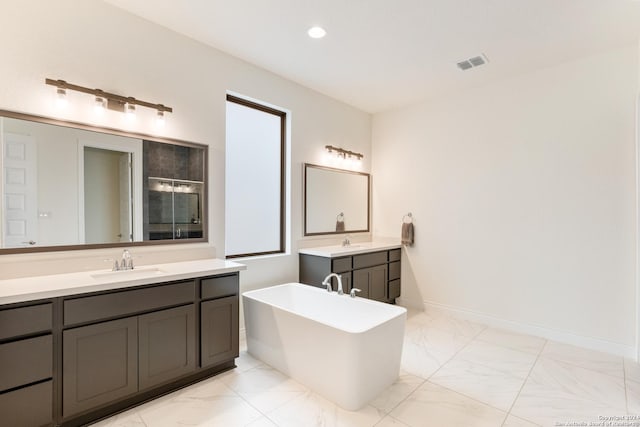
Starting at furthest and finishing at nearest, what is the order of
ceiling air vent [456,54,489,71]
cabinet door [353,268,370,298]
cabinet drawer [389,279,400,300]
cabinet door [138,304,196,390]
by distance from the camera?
cabinet drawer [389,279,400,300], cabinet door [353,268,370,298], ceiling air vent [456,54,489,71], cabinet door [138,304,196,390]

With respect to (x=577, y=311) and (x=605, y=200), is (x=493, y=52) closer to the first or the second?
(x=605, y=200)

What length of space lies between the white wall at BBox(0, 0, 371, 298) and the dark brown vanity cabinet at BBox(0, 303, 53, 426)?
53 centimetres

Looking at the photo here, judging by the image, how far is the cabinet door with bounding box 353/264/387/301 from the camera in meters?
3.86

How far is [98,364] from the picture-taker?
6.39ft

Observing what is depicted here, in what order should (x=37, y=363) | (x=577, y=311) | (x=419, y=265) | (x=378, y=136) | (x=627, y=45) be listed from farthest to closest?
(x=378, y=136) → (x=419, y=265) → (x=577, y=311) → (x=627, y=45) → (x=37, y=363)

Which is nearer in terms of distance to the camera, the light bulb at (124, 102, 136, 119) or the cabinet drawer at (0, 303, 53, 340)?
the cabinet drawer at (0, 303, 53, 340)

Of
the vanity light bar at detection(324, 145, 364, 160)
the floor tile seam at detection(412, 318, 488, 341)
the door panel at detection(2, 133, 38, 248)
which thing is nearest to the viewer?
the door panel at detection(2, 133, 38, 248)

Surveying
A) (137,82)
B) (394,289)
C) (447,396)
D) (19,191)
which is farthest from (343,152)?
(19,191)

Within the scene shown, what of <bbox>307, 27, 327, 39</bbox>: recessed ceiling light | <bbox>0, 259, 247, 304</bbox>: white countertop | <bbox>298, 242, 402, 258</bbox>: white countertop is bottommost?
<bbox>298, 242, 402, 258</bbox>: white countertop

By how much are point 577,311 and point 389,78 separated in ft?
10.4

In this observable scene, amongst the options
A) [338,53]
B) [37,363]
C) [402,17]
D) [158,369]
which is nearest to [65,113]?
[37,363]

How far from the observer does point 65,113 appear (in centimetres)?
224

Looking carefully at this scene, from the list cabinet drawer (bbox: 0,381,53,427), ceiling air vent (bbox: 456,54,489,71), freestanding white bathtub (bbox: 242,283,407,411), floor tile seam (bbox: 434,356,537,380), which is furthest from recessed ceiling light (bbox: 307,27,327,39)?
floor tile seam (bbox: 434,356,537,380)

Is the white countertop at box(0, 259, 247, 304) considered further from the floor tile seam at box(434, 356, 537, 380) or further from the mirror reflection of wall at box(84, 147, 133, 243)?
the floor tile seam at box(434, 356, 537, 380)
